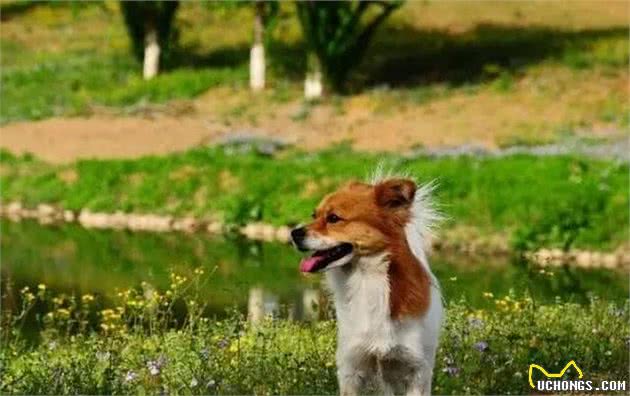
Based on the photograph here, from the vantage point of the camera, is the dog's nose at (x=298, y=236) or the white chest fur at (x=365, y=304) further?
the white chest fur at (x=365, y=304)

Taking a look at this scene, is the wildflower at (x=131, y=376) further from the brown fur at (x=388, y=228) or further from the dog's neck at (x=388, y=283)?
the brown fur at (x=388, y=228)

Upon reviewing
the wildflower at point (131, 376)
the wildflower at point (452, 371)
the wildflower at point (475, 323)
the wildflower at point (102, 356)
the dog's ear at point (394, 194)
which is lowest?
the wildflower at point (475, 323)

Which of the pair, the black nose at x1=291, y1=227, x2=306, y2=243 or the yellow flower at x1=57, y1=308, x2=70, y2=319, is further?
the yellow flower at x1=57, y1=308, x2=70, y2=319

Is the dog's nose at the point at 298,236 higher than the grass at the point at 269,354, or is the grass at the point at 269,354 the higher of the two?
the dog's nose at the point at 298,236

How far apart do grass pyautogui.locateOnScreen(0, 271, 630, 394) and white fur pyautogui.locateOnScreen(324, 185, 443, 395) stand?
195 cm

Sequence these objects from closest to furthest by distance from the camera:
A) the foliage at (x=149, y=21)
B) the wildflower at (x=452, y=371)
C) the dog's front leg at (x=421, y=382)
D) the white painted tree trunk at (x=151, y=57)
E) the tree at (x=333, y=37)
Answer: the dog's front leg at (x=421, y=382)
the wildflower at (x=452, y=371)
the tree at (x=333, y=37)
the foliage at (x=149, y=21)
the white painted tree trunk at (x=151, y=57)

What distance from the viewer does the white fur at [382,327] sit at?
8625 mm

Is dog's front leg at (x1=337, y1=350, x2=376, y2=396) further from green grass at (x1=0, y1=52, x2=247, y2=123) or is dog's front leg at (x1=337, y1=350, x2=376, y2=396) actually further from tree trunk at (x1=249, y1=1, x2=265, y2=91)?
tree trunk at (x1=249, y1=1, x2=265, y2=91)

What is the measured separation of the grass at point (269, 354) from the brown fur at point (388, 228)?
2350 mm

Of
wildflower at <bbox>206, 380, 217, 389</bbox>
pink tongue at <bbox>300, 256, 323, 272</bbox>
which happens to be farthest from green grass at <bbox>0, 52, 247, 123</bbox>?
pink tongue at <bbox>300, 256, 323, 272</bbox>

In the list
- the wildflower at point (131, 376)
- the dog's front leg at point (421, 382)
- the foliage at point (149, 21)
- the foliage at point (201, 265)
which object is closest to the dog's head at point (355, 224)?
the dog's front leg at point (421, 382)

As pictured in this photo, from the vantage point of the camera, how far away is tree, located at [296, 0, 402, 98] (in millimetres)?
42312

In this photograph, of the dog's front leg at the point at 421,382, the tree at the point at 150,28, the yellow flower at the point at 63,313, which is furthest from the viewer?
the tree at the point at 150,28

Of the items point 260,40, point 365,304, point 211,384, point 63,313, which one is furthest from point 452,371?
point 260,40
